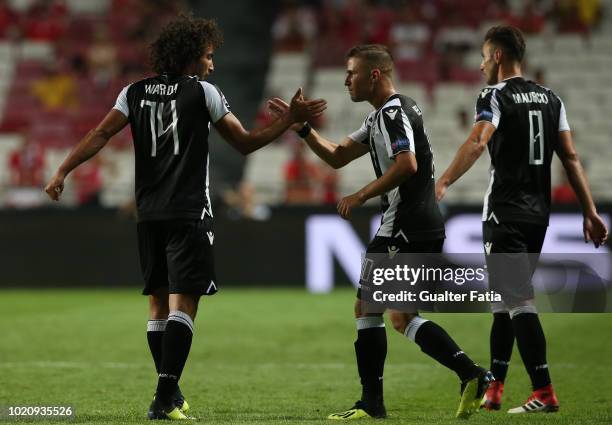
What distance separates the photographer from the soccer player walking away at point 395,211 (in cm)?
600

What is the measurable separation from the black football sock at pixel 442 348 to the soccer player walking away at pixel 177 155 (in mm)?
1136

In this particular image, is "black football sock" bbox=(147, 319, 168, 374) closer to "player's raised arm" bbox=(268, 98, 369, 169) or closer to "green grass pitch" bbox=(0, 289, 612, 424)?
"green grass pitch" bbox=(0, 289, 612, 424)

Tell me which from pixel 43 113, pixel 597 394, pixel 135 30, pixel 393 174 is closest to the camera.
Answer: pixel 393 174

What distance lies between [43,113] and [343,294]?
9035 mm

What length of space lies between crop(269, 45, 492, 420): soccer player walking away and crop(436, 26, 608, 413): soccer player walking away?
1.61 ft

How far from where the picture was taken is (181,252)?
6031 mm

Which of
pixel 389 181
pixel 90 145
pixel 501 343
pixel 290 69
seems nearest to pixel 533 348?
pixel 501 343

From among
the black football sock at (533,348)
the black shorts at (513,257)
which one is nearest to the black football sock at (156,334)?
the black shorts at (513,257)

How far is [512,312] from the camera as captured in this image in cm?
651

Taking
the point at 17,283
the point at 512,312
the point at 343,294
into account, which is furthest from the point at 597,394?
the point at 17,283

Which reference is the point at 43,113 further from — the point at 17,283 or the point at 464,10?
the point at 464,10

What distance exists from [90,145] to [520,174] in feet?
8.03

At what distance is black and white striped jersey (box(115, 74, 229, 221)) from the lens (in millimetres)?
6066

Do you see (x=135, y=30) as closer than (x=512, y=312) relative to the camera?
No
